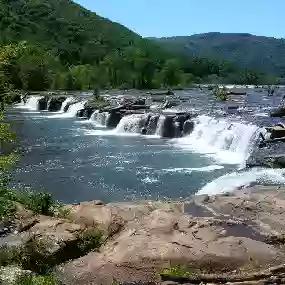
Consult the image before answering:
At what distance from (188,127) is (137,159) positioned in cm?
1044

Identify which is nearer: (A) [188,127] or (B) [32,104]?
(A) [188,127]

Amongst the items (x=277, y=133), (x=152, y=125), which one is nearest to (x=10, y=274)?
(x=277, y=133)

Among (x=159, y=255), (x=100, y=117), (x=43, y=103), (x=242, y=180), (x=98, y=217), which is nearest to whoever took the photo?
(x=159, y=255)

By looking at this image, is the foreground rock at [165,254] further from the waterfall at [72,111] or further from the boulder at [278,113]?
the waterfall at [72,111]

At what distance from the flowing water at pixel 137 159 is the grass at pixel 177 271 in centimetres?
947

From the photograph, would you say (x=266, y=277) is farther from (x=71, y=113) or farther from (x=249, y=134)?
(x=71, y=113)

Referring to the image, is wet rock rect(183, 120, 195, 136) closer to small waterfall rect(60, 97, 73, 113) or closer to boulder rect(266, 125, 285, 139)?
boulder rect(266, 125, 285, 139)

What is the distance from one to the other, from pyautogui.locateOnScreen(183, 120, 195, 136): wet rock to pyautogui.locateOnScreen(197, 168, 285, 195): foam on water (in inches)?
592

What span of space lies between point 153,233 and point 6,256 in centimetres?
399

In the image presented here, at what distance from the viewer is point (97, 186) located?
2348cm

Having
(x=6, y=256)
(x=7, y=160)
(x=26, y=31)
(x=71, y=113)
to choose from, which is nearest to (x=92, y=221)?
(x=6, y=256)

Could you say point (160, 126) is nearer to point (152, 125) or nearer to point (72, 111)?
point (152, 125)

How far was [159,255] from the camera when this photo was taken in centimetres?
1228

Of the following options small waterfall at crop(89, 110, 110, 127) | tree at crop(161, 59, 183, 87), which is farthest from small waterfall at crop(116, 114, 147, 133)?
tree at crop(161, 59, 183, 87)
